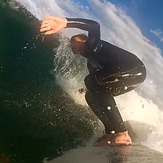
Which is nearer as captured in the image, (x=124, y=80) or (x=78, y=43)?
(x=78, y=43)

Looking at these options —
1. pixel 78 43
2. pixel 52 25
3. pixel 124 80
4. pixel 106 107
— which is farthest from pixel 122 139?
pixel 52 25

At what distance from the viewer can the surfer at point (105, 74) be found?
5355 mm

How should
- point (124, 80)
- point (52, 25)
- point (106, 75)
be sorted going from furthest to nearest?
point (124, 80), point (106, 75), point (52, 25)

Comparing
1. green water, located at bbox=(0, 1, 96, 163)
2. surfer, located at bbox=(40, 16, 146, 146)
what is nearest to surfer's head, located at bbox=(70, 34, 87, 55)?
surfer, located at bbox=(40, 16, 146, 146)

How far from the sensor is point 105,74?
17.7 ft

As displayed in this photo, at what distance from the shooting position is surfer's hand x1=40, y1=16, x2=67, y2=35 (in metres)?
4.43

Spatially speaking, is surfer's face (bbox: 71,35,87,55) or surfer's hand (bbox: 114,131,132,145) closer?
surfer's hand (bbox: 114,131,132,145)

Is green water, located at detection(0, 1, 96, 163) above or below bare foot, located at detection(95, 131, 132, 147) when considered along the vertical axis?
below

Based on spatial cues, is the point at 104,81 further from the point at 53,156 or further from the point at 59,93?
the point at 59,93

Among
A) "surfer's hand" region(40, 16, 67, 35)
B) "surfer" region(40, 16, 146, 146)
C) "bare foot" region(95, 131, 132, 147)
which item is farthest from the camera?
"surfer" region(40, 16, 146, 146)

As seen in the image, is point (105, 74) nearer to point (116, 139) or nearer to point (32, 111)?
point (116, 139)

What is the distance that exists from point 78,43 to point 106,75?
26.9 inches

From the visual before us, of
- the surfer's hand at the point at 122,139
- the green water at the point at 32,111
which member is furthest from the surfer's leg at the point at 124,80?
the green water at the point at 32,111

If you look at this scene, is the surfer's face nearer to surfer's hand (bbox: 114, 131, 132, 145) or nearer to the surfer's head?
the surfer's head
